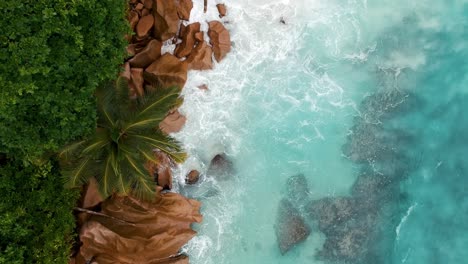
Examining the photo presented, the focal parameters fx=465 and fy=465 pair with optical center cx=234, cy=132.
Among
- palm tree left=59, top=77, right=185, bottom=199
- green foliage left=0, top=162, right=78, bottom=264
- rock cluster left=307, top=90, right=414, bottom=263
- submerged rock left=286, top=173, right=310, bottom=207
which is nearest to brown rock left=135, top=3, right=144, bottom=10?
palm tree left=59, top=77, right=185, bottom=199

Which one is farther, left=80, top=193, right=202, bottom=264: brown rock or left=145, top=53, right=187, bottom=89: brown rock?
left=145, top=53, right=187, bottom=89: brown rock

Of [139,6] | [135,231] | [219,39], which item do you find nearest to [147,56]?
[139,6]

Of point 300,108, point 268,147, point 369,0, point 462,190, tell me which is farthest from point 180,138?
point 462,190

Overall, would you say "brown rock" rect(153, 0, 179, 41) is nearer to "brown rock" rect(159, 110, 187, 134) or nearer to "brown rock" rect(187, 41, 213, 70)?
"brown rock" rect(187, 41, 213, 70)

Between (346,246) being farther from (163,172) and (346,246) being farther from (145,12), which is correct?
(145,12)

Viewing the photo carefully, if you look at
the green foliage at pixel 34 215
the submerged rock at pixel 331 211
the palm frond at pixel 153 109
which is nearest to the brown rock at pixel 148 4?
the palm frond at pixel 153 109
